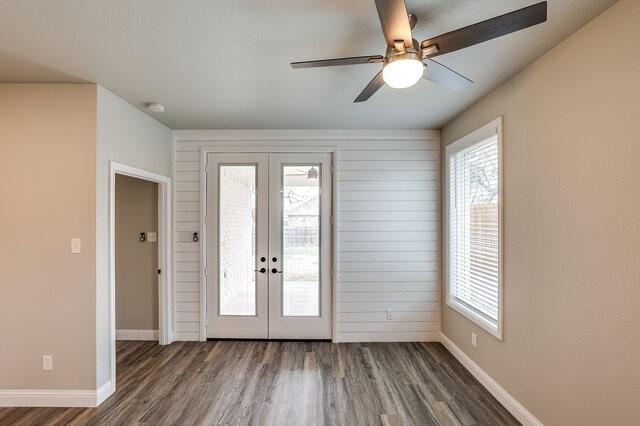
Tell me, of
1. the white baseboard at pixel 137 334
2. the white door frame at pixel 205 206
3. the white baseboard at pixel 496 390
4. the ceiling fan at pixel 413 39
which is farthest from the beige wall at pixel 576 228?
the white baseboard at pixel 137 334

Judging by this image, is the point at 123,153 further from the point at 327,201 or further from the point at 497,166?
the point at 497,166

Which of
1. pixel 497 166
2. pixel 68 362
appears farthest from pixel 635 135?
pixel 68 362

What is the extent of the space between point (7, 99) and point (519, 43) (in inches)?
156

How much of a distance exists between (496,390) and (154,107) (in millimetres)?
4131

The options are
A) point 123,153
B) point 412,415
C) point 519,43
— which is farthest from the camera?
point 123,153

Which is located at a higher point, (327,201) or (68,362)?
(327,201)

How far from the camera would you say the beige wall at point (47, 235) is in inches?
101

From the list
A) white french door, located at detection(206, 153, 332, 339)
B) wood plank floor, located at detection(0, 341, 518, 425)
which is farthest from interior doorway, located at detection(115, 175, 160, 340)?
white french door, located at detection(206, 153, 332, 339)

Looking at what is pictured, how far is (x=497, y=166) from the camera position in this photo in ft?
8.86

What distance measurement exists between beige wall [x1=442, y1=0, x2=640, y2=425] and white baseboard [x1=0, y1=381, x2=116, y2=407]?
3503mm

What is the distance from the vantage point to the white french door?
3906 mm

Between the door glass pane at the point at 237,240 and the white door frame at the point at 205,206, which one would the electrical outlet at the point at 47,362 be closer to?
the white door frame at the point at 205,206

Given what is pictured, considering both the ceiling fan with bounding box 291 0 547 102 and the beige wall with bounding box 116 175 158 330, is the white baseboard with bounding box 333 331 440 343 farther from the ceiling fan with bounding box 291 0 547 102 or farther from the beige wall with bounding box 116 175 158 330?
the ceiling fan with bounding box 291 0 547 102

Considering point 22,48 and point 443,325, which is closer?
point 22,48
